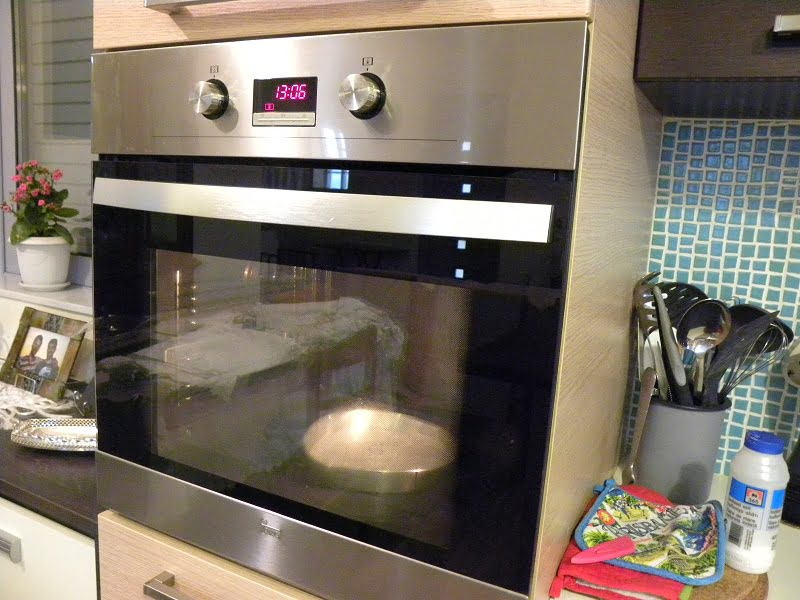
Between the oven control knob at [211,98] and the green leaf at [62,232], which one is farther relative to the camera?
the green leaf at [62,232]

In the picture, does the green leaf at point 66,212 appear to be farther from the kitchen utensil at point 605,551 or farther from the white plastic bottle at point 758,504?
the white plastic bottle at point 758,504

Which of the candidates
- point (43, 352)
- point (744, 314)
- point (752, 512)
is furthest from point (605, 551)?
point (43, 352)

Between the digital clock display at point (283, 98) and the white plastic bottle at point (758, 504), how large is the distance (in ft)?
2.07

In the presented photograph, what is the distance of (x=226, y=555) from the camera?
2.80 feet

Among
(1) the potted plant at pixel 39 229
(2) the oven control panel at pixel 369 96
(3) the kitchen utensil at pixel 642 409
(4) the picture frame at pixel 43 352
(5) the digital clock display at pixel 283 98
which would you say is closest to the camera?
(2) the oven control panel at pixel 369 96

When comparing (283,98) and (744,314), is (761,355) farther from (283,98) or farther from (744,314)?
(283,98)

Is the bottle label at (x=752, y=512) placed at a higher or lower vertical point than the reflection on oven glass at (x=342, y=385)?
lower

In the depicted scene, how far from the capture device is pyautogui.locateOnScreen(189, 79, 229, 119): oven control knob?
74 cm

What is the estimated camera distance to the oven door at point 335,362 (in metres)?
0.64

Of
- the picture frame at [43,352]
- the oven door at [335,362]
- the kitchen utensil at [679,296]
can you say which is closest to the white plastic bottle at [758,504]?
the kitchen utensil at [679,296]

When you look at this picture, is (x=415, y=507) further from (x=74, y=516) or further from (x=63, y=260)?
(x=63, y=260)

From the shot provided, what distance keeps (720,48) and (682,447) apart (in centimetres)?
51

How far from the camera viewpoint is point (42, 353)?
157cm

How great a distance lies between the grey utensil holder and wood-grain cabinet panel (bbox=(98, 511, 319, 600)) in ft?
1.63
